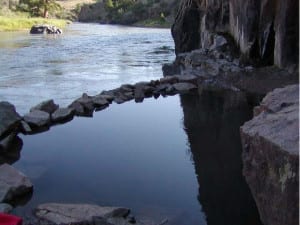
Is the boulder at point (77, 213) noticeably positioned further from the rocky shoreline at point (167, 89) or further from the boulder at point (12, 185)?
the rocky shoreline at point (167, 89)

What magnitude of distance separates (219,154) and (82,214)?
399 cm

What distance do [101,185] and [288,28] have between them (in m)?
10.6

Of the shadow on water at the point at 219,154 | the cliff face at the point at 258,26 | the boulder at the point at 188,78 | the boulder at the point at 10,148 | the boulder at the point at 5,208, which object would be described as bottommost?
the boulder at the point at 10,148

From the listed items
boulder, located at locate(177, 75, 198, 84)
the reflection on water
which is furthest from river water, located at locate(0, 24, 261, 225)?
boulder, located at locate(177, 75, 198, 84)

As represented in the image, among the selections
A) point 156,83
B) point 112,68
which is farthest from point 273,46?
point 112,68

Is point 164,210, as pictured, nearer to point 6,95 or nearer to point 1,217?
point 1,217

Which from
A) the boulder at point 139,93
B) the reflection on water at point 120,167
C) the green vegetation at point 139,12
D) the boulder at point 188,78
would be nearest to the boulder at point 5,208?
the reflection on water at point 120,167

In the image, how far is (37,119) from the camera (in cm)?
1349

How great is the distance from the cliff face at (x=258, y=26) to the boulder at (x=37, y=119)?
8700 mm

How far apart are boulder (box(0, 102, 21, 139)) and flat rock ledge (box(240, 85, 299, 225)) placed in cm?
702

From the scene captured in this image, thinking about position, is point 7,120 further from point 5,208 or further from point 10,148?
point 5,208

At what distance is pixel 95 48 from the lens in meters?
35.3

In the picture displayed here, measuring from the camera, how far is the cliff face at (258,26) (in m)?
17.1

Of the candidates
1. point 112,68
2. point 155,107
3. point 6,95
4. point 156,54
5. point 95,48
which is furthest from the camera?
point 95,48
